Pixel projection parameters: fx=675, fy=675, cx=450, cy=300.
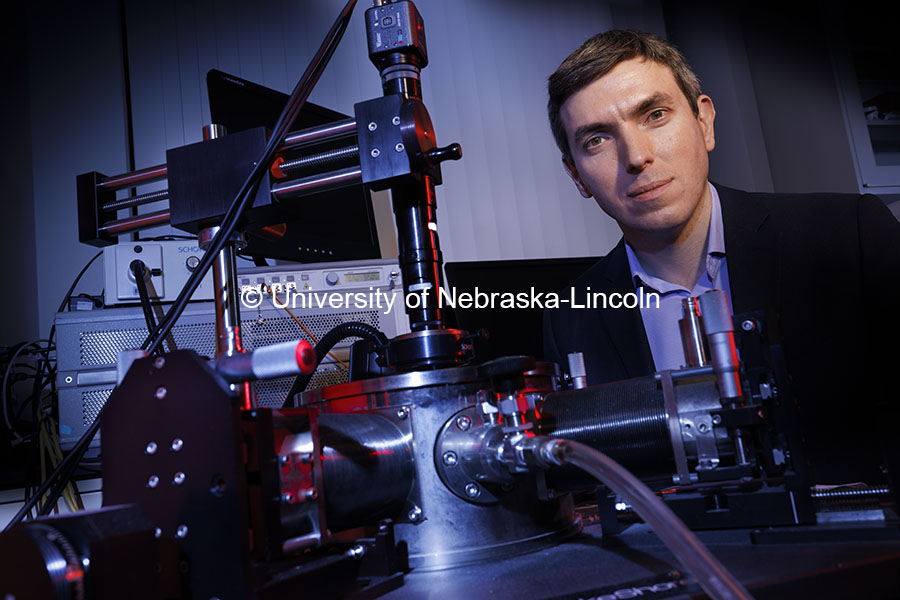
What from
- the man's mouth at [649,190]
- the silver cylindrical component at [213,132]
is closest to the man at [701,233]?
the man's mouth at [649,190]

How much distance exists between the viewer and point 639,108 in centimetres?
131

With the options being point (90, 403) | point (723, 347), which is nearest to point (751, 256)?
point (723, 347)

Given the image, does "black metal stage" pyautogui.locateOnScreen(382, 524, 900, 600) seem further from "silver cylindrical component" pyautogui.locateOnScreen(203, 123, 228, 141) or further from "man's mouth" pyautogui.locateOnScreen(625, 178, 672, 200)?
"man's mouth" pyautogui.locateOnScreen(625, 178, 672, 200)

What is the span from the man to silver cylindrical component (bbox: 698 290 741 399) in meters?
0.74

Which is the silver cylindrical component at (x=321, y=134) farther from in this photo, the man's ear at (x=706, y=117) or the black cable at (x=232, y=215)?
the man's ear at (x=706, y=117)

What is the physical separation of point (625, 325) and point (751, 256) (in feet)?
1.01

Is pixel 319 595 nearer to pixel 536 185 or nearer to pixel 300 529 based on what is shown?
→ pixel 300 529

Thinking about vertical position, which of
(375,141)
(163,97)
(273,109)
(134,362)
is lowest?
(134,362)

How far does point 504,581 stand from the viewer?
489 millimetres

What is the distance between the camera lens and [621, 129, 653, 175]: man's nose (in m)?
1.29

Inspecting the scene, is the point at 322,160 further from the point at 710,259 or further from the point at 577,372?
the point at 710,259

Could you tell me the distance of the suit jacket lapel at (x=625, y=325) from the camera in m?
1.43

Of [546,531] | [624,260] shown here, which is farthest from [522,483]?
[624,260]

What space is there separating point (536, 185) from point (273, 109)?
4.30 ft
